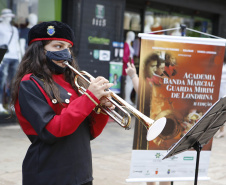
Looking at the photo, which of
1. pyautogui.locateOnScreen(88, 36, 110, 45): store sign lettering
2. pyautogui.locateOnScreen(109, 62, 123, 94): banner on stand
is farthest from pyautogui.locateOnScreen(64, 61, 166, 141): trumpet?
pyautogui.locateOnScreen(109, 62, 123, 94): banner on stand

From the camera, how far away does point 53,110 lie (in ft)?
7.41

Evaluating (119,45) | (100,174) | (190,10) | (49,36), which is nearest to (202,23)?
(190,10)

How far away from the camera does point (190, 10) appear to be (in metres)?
11.4

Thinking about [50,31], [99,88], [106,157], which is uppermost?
[50,31]

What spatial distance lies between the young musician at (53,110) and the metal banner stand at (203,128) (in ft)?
1.89

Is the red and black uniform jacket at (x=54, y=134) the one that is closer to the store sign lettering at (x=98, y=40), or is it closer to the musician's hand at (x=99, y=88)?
the musician's hand at (x=99, y=88)

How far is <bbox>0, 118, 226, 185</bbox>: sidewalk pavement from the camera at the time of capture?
486 centimetres

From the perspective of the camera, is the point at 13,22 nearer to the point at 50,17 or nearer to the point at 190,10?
the point at 50,17

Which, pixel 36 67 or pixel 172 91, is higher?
pixel 36 67

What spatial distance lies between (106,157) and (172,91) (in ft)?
8.24

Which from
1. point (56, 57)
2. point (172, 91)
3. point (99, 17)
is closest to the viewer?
point (56, 57)

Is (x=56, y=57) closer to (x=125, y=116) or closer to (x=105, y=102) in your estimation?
(x=105, y=102)

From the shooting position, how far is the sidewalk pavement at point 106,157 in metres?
4.86

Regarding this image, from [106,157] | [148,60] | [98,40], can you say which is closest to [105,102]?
[148,60]
